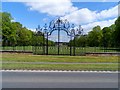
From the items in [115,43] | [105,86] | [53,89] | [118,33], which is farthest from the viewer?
[115,43]

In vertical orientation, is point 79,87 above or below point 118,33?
below

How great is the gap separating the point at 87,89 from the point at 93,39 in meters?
64.9

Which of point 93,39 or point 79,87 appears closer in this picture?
point 79,87

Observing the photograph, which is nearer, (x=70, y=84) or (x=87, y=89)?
(x=87, y=89)

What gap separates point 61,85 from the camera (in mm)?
9898

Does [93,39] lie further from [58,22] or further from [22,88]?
[22,88]

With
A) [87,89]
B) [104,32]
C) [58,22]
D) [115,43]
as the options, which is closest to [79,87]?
[87,89]

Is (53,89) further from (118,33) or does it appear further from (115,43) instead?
(115,43)

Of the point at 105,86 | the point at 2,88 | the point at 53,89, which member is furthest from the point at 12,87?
the point at 105,86

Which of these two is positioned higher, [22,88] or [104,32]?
[104,32]

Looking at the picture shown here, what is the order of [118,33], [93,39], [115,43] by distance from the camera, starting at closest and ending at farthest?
[118,33] → [115,43] → [93,39]

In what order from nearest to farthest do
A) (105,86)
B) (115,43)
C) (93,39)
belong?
(105,86) → (115,43) → (93,39)

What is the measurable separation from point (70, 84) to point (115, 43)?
1998 inches

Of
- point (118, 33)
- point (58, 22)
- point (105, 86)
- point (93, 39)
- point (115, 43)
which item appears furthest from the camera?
point (93, 39)
